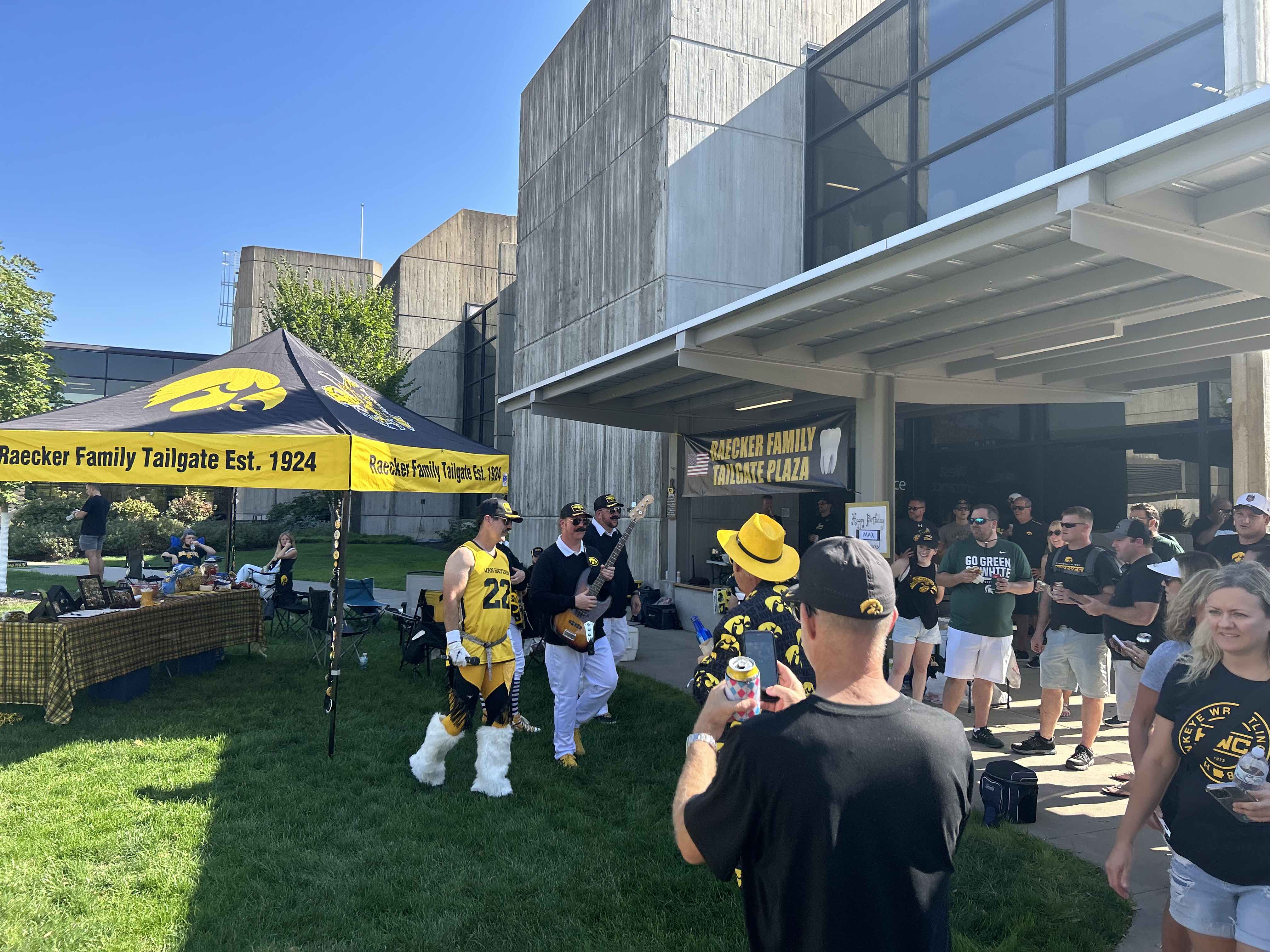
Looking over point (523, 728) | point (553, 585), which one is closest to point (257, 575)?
point (523, 728)

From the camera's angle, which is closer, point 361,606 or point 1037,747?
point 1037,747

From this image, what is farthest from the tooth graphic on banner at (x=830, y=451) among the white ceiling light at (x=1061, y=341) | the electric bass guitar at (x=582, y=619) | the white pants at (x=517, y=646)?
the white pants at (x=517, y=646)

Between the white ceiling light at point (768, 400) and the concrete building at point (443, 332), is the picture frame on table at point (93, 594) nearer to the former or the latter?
the white ceiling light at point (768, 400)

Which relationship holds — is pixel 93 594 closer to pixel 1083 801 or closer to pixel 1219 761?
pixel 1083 801

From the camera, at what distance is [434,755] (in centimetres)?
538

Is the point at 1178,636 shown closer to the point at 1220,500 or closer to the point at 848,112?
the point at 1220,500

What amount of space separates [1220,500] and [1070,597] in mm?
3222

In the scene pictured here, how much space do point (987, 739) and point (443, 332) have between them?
93.1ft

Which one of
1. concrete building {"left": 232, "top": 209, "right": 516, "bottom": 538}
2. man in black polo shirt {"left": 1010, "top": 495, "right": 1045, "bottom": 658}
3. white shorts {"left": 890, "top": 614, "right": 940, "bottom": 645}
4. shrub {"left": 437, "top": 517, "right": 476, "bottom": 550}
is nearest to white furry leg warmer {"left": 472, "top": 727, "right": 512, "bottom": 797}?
white shorts {"left": 890, "top": 614, "right": 940, "bottom": 645}

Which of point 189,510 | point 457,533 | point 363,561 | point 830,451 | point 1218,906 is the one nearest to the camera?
point 1218,906

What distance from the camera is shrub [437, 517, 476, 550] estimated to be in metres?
27.2

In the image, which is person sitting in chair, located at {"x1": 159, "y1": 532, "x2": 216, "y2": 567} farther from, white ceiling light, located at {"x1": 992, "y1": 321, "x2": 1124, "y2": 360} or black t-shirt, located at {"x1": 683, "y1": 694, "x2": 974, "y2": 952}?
black t-shirt, located at {"x1": 683, "y1": 694, "x2": 974, "y2": 952}

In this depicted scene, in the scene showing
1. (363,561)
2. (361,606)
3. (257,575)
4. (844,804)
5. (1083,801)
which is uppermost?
(844,804)

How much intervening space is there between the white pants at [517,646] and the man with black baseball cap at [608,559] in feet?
2.47
